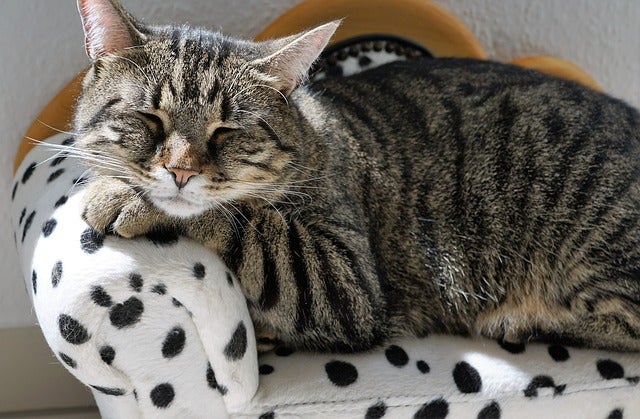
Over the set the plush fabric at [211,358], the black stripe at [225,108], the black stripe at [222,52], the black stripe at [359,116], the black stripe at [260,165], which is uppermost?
the black stripe at [222,52]

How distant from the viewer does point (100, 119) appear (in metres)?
1.17

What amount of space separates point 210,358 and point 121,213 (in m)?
0.26

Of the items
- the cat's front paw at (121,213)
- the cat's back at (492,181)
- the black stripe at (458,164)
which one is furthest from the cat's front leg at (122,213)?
the black stripe at (458,164)

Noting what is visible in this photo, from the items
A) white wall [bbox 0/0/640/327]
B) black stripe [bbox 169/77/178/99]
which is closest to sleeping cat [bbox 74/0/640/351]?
black stripe [bbox 169/77/178/99]

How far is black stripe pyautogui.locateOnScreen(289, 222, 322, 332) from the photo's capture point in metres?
1.23

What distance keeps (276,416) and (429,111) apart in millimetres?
685

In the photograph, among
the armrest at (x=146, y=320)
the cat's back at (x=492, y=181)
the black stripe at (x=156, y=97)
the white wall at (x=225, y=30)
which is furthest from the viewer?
the white wall at (x=225, y=30)

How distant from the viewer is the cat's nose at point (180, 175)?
1.08 metres

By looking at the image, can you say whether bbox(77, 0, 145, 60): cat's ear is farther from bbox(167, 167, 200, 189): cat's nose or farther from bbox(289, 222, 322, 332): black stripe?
bbox(289, 222, 322, 332): black stripe

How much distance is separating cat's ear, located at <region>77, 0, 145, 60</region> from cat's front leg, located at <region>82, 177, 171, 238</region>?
0.23m

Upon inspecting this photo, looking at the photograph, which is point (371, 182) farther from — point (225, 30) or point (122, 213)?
point (225, 30)

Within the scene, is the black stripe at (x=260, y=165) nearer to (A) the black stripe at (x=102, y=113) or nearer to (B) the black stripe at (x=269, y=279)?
(B) the black stripe at (x=269, y=279)

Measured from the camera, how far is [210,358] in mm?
1104

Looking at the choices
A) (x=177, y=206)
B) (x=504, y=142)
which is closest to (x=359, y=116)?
(x=504, y=142)
